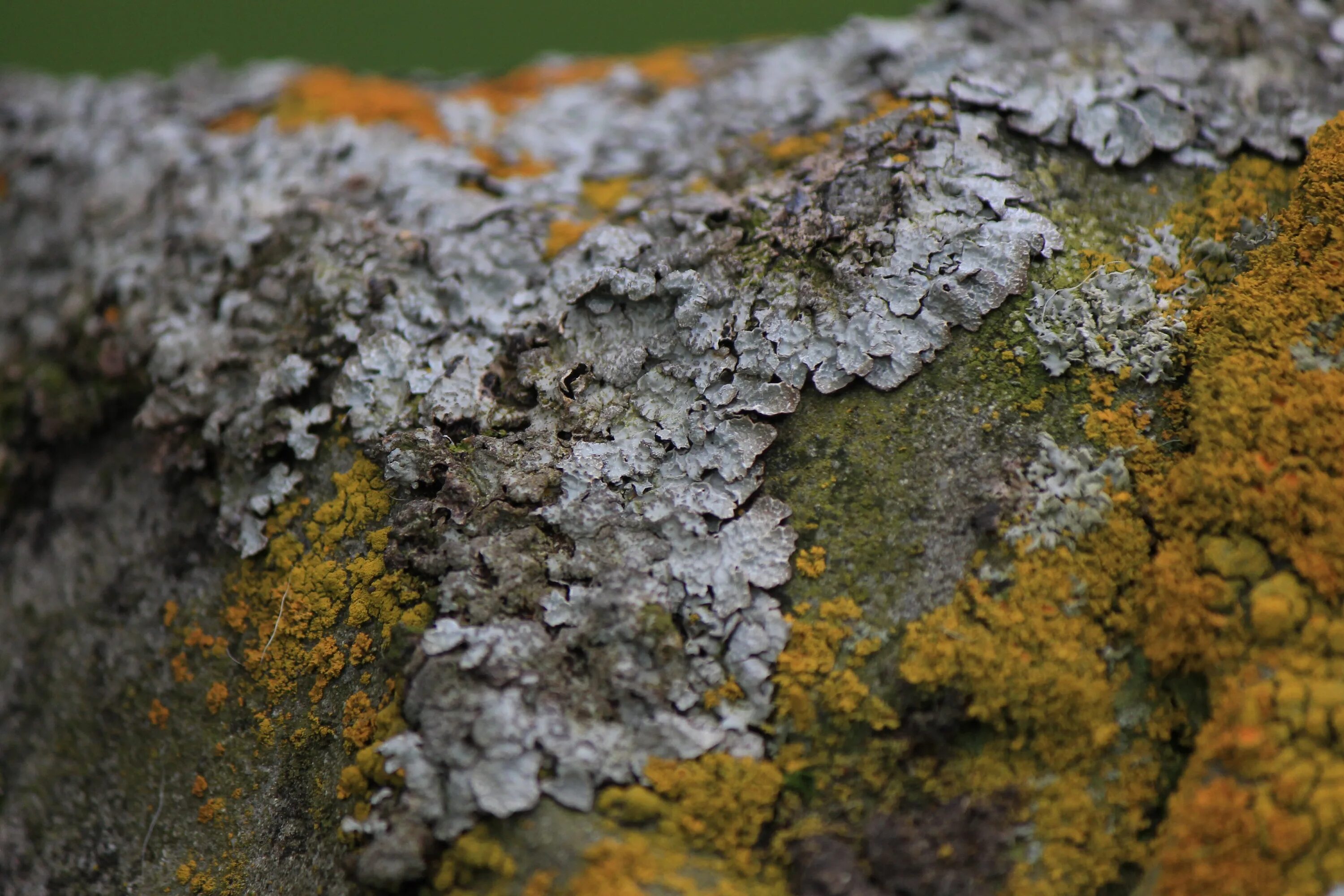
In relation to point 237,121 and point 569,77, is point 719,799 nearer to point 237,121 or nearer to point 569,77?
point 569,77

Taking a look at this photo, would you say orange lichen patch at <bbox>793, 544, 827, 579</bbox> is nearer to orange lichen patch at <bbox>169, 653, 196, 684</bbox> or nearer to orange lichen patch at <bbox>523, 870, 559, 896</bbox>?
orange lichen patch at <bbox>523, 870, 559, 896</bbox>

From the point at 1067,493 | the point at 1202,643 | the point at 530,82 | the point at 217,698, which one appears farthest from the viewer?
the point at 530,82

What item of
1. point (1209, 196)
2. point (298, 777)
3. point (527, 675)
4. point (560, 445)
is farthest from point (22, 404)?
point (1209, 196)

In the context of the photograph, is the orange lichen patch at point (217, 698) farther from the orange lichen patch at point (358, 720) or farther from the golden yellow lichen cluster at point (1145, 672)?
the golden yellow lichen cluster at point (1145, 672)

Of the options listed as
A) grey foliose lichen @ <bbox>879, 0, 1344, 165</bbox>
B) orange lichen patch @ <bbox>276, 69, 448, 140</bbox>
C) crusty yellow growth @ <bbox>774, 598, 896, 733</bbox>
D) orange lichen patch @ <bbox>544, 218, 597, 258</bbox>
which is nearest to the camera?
crusty yellow growth @ <bbox>774, 598, 896, 733</bbox>

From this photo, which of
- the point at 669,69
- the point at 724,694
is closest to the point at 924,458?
the point at 724,694

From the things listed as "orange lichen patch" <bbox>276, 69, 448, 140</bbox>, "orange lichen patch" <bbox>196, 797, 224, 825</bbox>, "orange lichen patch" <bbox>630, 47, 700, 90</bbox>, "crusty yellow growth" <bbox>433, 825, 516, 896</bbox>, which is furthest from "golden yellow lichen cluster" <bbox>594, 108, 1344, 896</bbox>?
"orange lichen patch" <bbox>276, 69, 448, 140</bbox>
